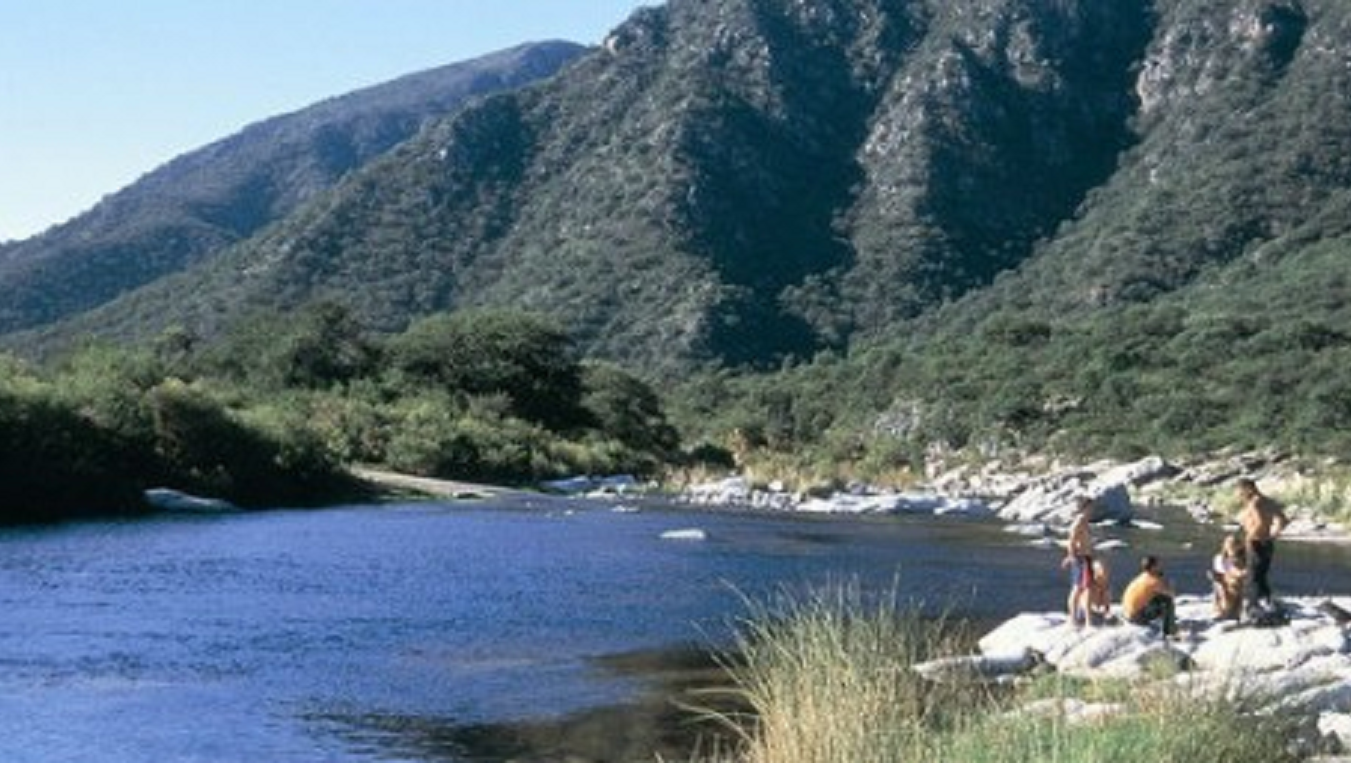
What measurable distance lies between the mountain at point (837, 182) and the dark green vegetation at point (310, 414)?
34103 mm

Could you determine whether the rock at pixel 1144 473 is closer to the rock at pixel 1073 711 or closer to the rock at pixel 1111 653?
the rock at pixel 1111 653

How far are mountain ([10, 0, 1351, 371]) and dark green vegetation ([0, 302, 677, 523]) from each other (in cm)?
3410

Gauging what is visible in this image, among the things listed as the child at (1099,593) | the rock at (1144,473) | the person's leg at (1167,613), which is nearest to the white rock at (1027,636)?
the child at (1099,593)

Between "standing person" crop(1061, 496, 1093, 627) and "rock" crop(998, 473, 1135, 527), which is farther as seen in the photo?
"rock" crop(998, 473, 1135, 527)

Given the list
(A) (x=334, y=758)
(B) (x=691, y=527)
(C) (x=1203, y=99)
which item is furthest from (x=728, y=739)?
(C) (x=1203, y=99)

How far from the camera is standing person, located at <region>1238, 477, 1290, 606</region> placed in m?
25.4

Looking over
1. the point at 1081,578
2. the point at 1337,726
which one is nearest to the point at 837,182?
the point at 1081,578

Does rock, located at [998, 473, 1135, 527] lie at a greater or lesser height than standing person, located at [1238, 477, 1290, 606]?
lesser

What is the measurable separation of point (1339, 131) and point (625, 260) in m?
57.9

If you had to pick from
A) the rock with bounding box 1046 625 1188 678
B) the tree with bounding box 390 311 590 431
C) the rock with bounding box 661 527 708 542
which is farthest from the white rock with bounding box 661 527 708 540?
the tree with bounding box 390 311 590 431

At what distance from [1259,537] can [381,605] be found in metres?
15.0

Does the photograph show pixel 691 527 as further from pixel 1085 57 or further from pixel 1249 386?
pixel 1085 57

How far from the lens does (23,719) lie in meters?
18.5

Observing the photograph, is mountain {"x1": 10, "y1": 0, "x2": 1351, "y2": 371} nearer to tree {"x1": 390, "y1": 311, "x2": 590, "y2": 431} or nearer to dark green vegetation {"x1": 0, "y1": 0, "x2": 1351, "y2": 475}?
dark green vegetation {"x1": 0, "y1": 0, "x2": 1351, "y2": 475}
